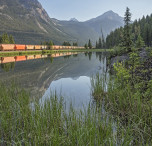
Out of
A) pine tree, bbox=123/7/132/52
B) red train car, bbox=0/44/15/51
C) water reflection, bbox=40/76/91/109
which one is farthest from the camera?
red train car, bbox=0/44/15/51

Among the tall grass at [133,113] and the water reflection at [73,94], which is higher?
the tall grass at [133,113]

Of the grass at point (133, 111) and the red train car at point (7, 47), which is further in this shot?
the red train car at point (7, 47)

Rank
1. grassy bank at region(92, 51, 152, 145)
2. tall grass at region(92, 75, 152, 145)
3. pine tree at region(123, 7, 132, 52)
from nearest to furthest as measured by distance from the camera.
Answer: tall grass at region(92, 75, 152, 145)
grassy bank at region(92, 51, 152, 145)
pine tree at region(123, 7, 132, 52)

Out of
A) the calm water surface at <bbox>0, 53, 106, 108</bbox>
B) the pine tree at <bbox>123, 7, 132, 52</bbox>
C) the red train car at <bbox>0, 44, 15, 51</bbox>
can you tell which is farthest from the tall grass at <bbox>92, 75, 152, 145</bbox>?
the red train car at <bbox>0, 44, 15, 51</bbox>

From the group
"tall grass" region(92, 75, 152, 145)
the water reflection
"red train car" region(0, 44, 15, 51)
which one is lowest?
the water reflection

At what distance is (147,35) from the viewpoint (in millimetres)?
59156

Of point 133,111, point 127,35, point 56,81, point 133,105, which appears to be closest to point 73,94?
point 56,81

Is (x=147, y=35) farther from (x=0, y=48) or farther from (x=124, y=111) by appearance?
(x=124, y=111)

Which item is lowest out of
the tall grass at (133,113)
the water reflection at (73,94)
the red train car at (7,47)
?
the water reflection at (73,94)

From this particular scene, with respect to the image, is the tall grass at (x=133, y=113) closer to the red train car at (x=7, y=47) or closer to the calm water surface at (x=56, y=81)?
the calm water surface at (x=56, y=81)

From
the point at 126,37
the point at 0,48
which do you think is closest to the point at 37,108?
the point at 126,37

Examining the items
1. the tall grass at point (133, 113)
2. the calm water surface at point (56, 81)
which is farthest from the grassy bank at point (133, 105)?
the calm water surface at point (56, 81)

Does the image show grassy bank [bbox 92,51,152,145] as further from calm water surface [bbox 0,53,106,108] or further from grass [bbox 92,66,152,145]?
calm water surface [bbox 0,53,106,108]

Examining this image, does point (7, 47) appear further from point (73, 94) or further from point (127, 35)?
point (73, 94)
